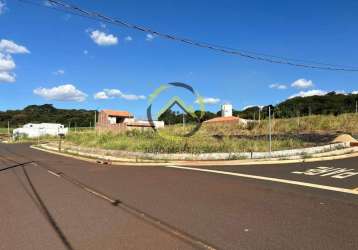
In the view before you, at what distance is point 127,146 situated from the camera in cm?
3055

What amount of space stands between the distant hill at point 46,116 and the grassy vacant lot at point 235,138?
240 ft

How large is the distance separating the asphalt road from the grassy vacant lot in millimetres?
11464

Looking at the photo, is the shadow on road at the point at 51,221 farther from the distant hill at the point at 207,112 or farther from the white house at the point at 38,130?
the white house at the point at 38,130

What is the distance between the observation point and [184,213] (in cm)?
816

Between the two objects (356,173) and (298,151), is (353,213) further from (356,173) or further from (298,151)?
(298,151)

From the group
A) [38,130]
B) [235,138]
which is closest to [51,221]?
[235,138]

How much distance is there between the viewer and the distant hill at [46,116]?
12444 centimetres

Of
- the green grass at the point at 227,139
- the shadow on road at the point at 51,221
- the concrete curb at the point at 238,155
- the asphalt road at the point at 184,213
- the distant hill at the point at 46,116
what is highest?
the distant hill at the point at 46,116

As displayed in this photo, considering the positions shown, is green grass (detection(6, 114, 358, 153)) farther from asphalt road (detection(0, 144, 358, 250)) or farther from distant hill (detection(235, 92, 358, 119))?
distant hill (detection(235, 92, 358, 119))

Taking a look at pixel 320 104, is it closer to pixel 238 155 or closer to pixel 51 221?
pixel 238 155

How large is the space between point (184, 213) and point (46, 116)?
5404 inches

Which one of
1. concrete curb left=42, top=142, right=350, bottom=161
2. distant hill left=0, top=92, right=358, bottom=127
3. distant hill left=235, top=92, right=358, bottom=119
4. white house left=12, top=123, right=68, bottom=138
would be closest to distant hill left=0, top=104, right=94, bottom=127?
distant hill left=0, top=92, right=358, bottom=127

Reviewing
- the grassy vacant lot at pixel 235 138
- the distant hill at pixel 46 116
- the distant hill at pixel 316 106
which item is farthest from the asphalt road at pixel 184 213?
the distant hill at pixel 46 116

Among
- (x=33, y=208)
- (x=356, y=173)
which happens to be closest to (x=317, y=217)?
(x=33, y=208)
